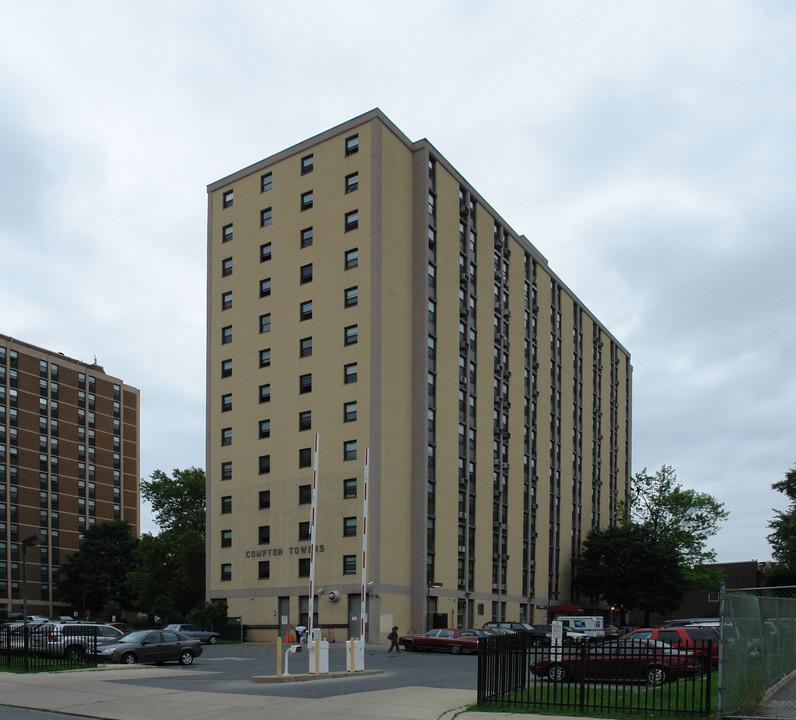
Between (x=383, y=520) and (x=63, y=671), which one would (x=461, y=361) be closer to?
(x=383, y=520)

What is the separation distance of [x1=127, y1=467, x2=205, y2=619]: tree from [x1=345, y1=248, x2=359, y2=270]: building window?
98.5 feet

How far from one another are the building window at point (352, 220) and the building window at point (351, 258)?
5.13 ft

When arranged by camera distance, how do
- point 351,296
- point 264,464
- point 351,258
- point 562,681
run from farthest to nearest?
1. point 264,464
2. point 351,258
3. point 351,296
4. point 562,681

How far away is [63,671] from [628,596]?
57.6 metres

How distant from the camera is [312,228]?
200 ft

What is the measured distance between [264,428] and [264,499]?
492cm

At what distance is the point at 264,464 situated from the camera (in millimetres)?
60250

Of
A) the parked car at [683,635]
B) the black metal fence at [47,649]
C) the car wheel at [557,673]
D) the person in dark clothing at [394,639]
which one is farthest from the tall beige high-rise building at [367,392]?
the car wheel at [557,673]

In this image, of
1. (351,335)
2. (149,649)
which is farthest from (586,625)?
(149,649)

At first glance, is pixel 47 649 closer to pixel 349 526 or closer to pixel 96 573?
pixel 349 526

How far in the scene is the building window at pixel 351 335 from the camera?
186 feet

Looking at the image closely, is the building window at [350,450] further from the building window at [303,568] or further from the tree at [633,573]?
the tree at [633,573]

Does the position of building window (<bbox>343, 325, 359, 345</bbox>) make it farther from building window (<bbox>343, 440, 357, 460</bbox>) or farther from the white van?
the white van

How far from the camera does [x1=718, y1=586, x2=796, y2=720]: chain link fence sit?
556 inches
